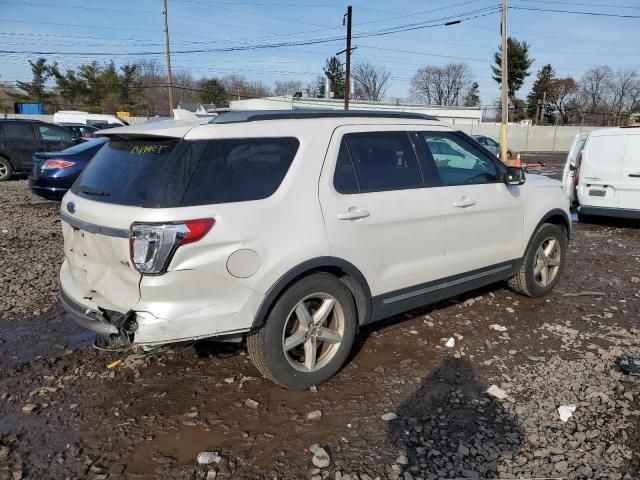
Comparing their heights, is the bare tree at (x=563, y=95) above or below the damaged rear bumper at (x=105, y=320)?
above

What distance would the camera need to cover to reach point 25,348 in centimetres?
408

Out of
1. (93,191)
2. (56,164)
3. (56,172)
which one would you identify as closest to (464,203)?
(93,191)

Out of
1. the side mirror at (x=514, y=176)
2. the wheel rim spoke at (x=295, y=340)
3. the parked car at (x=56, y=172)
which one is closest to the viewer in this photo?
the wheel rim spoke at (x=295, y=340)

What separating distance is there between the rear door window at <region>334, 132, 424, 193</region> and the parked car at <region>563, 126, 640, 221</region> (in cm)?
634

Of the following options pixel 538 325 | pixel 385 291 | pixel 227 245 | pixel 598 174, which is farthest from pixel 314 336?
pixel 598 174

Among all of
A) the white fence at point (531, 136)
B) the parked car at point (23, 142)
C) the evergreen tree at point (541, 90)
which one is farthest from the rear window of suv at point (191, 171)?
the evergreen tree at point (541, 90)

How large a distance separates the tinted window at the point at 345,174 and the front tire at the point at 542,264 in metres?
2.35

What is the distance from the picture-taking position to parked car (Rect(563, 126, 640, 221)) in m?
8.44

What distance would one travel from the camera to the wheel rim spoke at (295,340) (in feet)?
10.7

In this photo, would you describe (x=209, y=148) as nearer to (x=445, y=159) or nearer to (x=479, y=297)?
(x=445, y=159)

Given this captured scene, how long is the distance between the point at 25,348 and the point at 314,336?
248 centimetres

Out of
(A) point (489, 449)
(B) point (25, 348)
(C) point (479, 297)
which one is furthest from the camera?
(C) point (479, 297)

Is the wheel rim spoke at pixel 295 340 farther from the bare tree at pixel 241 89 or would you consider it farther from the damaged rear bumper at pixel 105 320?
the bare tree at pixel 241 89

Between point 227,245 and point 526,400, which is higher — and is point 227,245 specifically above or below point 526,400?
above
